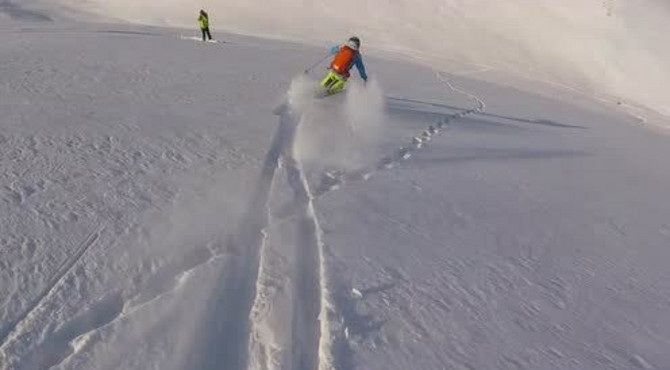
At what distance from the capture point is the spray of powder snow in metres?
7.04

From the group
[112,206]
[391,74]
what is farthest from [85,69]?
[391,74]

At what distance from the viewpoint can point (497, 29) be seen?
75.6 ft

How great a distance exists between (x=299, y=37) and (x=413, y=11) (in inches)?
208

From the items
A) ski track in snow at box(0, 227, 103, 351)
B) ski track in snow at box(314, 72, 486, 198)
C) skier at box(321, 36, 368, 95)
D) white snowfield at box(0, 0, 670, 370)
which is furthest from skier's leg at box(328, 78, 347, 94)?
ski track in snow at box(0, 227, 103, 351)

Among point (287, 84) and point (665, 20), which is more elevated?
point (665, 20)

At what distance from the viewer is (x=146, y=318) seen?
11.9ft

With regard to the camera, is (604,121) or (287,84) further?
(604,121)

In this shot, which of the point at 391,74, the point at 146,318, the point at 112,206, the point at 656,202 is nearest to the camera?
the point at 146,318

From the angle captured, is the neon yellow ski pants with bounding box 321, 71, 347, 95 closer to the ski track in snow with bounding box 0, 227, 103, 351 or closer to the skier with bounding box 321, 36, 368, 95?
the skier with bounding box 321, 36, 368, 95

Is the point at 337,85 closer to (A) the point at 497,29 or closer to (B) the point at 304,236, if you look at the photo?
(B) the point at 304,236

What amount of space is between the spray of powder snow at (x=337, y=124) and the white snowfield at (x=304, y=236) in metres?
0.05

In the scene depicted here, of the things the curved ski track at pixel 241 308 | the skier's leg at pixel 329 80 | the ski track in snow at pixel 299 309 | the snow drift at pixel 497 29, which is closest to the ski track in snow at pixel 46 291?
the curved ski track at pixel 241 308

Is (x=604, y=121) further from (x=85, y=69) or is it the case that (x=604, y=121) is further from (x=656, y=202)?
(x=85, y=69)

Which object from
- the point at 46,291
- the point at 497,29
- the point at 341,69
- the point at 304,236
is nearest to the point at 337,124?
the point at 341,69
